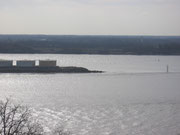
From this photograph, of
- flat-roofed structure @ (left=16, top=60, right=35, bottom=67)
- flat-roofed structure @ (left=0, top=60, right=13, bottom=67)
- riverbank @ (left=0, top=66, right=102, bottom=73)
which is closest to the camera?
riverbank @ (left=0, top=66, right=102, bottom=73)

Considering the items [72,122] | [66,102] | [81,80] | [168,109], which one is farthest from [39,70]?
[72,122]

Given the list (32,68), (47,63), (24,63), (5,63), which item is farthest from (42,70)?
(5,63)

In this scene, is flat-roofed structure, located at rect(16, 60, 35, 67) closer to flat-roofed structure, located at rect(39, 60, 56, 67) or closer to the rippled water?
flat-roofed structure, located at rect(39, 60, 56, 67)

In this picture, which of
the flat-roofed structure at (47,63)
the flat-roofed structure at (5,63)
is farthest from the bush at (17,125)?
the flat-roofed structure at (47,63)

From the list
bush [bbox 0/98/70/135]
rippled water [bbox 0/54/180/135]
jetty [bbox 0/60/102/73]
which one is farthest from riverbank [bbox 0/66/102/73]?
bush [bbox 0/98/70/135]

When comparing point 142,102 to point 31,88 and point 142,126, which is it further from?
point 31,88

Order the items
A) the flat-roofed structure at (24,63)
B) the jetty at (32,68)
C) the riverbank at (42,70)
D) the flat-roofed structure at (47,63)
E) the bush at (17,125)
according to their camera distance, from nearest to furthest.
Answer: the bush at (17,125) → the riverbank at (42,70) → the jetty at (32,68) → the flat-roofed structure at (24,63) → the flat-roofed structure at (47,63)

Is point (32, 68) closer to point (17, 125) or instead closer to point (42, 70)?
point (42, 70)

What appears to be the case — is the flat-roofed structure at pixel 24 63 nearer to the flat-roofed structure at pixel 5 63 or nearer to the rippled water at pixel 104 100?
the flat-roofed structure at pixel 5 63
